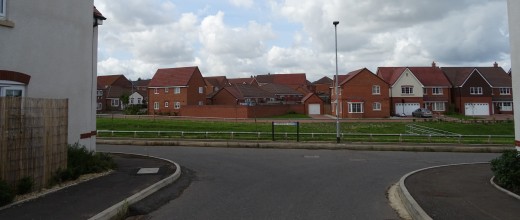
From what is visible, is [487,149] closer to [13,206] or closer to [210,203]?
[210,203]

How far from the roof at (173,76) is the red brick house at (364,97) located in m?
23.6

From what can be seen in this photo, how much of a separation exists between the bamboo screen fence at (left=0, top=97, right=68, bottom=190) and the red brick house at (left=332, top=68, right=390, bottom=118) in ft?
164

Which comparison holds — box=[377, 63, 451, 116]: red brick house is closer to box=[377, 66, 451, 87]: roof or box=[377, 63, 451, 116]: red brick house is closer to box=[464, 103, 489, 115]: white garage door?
box=[377, 66, 451, 87]: roof

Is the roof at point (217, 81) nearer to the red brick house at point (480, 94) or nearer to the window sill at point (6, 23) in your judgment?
the red brick house at point (480, 94)

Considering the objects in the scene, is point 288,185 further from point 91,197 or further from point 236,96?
point 236,96

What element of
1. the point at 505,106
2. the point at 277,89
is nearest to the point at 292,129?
the point at 505,106

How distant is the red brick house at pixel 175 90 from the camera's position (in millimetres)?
64312

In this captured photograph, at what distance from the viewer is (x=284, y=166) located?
16234mm

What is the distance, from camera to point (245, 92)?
244ft

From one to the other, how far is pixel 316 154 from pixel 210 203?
1272 centimetres

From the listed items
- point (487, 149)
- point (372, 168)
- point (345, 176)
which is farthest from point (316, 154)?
point (487, 149)

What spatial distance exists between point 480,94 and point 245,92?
Answer: 38.2 metres

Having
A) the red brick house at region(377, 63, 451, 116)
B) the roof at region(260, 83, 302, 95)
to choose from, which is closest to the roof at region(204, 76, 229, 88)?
the roof at region(260, 83, 302, 95)

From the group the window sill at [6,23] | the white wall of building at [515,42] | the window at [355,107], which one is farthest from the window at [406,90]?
the window sill at [6,23]
